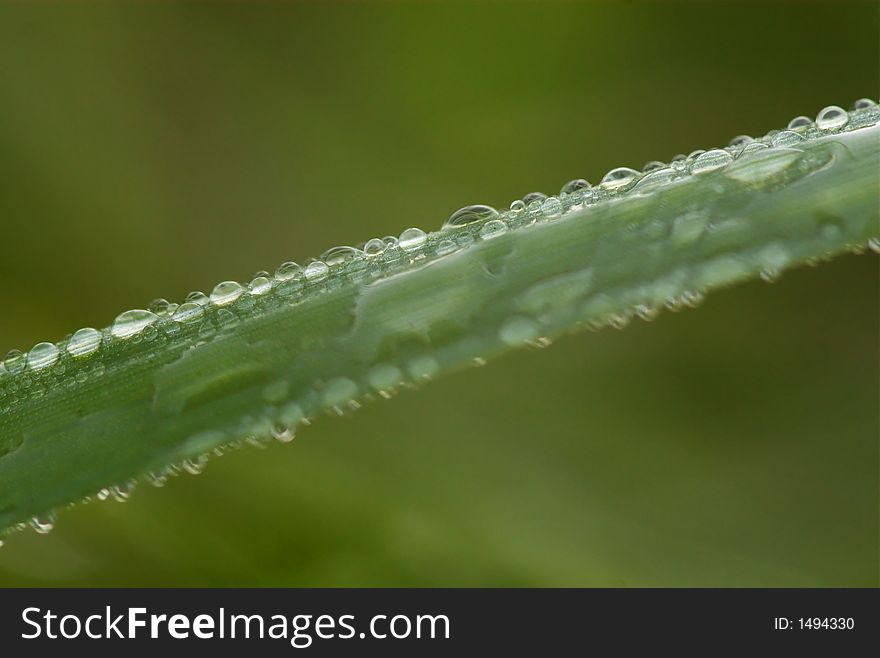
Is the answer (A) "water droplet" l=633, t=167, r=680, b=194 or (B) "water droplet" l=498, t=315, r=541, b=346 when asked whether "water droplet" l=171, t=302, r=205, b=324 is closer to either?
(B) "water droplet" l=498, t=315, r=541, b=346

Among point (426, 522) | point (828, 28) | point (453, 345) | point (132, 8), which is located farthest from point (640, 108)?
point (453, 345)

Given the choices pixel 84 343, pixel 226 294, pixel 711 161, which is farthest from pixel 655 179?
pixel 84 343

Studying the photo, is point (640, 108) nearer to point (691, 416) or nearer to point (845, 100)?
point (845, 100)

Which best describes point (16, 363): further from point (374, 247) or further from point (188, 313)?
point (374, 247)

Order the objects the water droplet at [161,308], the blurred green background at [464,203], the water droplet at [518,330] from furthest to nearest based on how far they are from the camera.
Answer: the blurred green background at [464,203], the water droplet at [161,308], the water droplet at [518,330]

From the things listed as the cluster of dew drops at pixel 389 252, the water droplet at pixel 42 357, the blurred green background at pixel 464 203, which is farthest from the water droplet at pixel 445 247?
the blurred green background at pixel 464 203

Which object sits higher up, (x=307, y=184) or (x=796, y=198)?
(x=307, y=184)

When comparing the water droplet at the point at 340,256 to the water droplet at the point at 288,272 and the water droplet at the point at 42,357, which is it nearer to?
the water droplet at the point at 288,272
